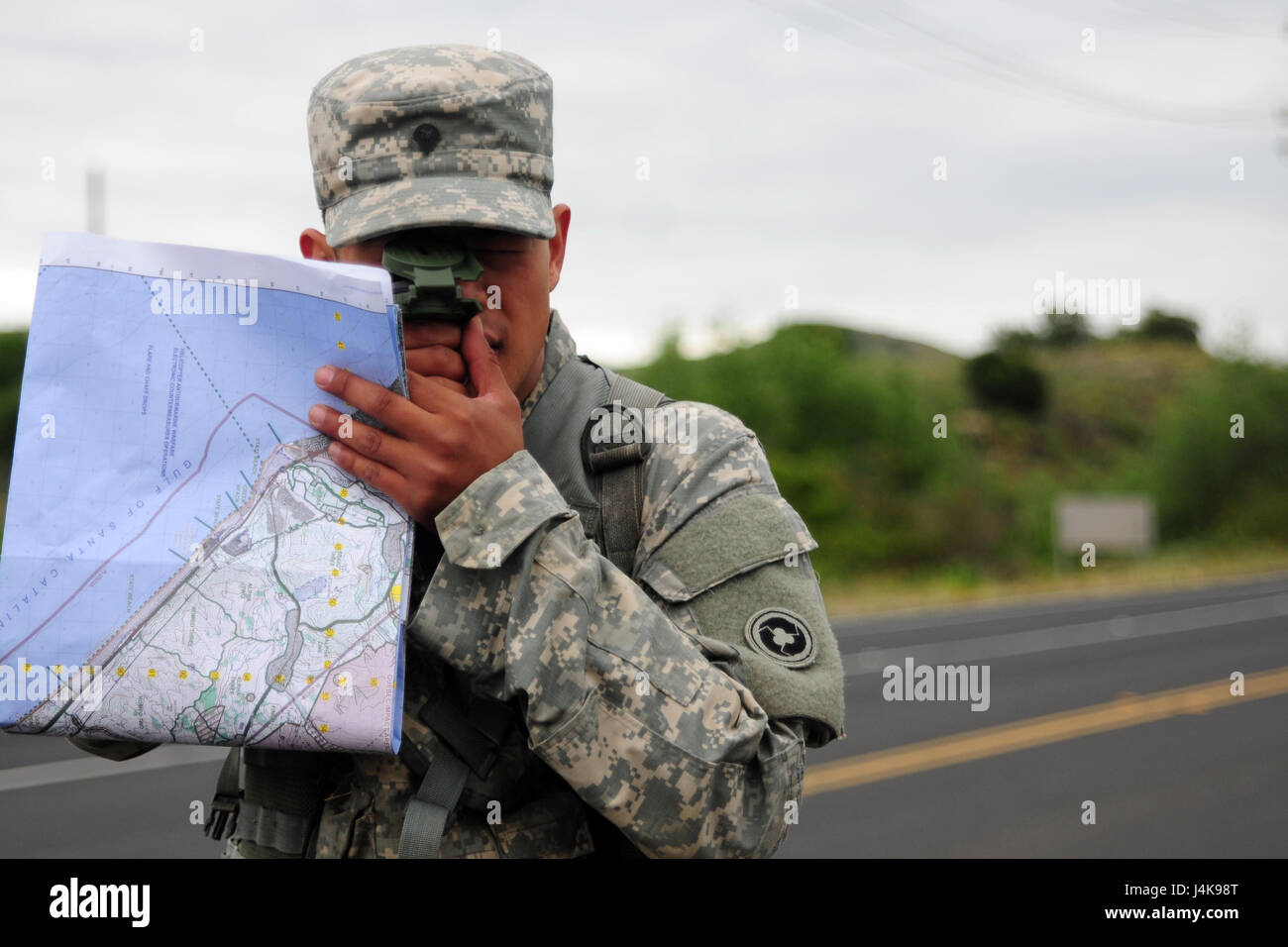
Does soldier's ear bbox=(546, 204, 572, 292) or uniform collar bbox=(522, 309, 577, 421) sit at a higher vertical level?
soldier's ear bbox=(546, 204, 572, 292)

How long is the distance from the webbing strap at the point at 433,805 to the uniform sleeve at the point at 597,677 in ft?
0.49

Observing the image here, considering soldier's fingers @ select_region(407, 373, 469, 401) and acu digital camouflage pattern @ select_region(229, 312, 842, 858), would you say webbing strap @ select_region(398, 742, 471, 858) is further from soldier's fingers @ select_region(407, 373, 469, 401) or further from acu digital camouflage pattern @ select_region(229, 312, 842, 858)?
soldier's fingers @ select_region(407, 373, 469, 401)

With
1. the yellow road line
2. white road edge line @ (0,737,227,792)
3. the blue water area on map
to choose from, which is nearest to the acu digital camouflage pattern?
the blue water area on map

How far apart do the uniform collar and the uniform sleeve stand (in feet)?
1.09

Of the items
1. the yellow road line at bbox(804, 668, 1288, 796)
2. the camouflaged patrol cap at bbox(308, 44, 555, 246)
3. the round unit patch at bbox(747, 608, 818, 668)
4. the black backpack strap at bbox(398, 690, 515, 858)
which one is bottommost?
the yellow road line at bbox(804, 668, 1288, 796)

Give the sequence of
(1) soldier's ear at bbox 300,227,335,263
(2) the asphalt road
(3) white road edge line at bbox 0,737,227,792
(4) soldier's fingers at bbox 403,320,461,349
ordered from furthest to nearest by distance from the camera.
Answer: (3) white road edge line at bbox 0,737,227,792
(2) the asphalt road
(1) soldier's ear at bbox 300,227,335,263
(4) soldier's fingers at bbox 403,320,461,349

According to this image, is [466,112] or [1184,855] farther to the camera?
[1184,855]

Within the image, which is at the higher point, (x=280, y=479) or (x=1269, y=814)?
(x=280, y=479)

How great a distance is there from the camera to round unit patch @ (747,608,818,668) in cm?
171

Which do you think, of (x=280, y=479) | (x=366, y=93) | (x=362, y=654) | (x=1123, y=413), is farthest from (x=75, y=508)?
(x=1123, y=413)

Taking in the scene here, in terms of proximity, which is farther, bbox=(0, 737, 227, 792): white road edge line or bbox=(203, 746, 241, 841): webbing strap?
bbox=(0, 737, 227, 792): white road edge line

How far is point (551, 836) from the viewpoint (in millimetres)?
1754

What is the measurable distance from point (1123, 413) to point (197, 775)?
63588mm

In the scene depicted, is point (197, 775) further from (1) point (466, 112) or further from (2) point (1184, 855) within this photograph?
(1) point (466, 112)
